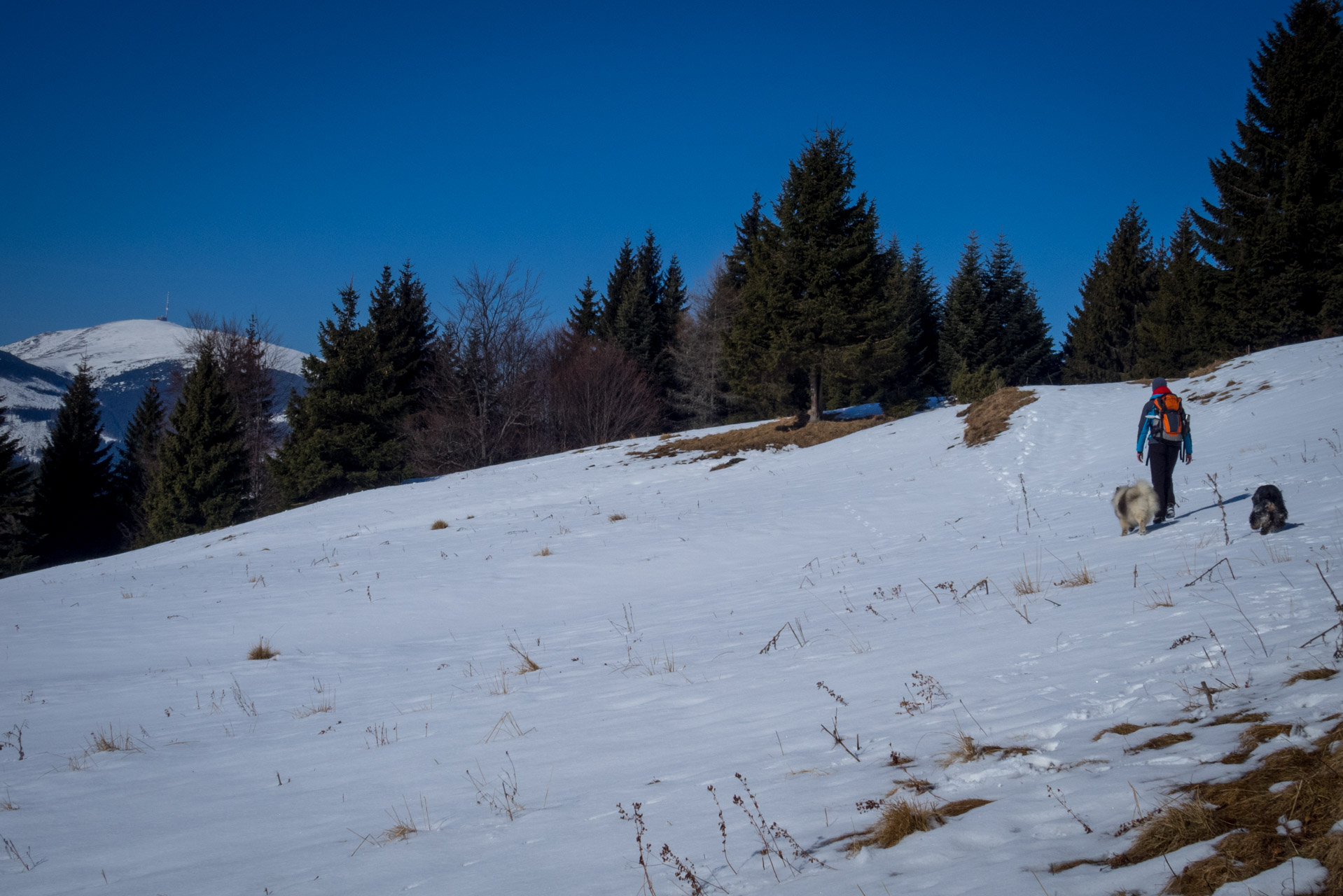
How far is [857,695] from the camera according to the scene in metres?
3.97

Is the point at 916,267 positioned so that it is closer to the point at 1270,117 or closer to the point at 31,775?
the point at 1270,117

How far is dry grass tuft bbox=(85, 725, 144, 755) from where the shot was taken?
457cm

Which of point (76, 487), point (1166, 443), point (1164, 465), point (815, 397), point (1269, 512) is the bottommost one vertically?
point (1269, 512)

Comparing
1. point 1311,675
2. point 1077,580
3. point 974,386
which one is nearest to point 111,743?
point 1311,675

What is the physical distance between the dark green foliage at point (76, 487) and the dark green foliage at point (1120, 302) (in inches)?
2765

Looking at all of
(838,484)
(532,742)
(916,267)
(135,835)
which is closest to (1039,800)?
(532,742)

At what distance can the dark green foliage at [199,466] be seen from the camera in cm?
3422

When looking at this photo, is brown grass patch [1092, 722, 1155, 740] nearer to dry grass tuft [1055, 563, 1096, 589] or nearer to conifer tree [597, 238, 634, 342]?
dry grass tuft [1055, 563, 1096, 589]

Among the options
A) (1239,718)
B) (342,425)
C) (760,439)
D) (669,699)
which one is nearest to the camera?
(1239,718)

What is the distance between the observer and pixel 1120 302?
50.7 m

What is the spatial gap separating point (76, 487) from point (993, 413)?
173 feet

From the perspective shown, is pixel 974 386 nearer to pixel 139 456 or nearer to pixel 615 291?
pixel 615 291

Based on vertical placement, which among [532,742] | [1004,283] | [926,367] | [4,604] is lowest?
[532,742]

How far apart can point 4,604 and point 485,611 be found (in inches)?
361
